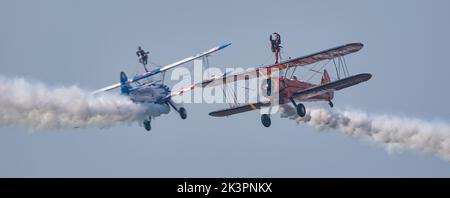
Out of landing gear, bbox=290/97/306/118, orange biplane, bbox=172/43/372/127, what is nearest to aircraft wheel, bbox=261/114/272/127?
orange biplane, bbox=172/43/372/127

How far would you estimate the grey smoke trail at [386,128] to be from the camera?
40688mm

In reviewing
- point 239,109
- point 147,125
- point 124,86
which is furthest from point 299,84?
point 124,86

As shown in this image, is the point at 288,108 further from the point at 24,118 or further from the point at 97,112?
the point at 24,118

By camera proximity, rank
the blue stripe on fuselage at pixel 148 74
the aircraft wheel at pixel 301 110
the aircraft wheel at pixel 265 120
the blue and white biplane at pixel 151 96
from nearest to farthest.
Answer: the aircraft wheel at pixel 301 110
the aircraft wheel at pixel 265 120
the blue and white biplane at pixel 151 96
the blue stripe on fuselage at pixel 148 74

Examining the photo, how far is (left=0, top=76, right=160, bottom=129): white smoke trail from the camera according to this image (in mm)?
36375

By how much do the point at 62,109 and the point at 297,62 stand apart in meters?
9.16

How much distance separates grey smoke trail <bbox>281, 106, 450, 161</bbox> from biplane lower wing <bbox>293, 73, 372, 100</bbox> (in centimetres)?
284

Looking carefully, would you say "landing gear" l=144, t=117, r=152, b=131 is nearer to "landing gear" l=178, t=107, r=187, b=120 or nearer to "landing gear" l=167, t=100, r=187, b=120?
"landing gear" l=167, t=100, r=187, b=120

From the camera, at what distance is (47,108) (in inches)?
1505

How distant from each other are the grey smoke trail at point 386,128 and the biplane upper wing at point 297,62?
1966 millimetres

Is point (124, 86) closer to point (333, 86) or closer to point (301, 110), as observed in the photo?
point (301, 110)

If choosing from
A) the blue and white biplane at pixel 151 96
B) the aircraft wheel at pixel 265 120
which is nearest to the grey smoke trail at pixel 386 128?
the aircraft wheel at pixel 265 120

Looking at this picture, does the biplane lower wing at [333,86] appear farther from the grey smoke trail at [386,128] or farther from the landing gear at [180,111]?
the landing gear at [180,111]
